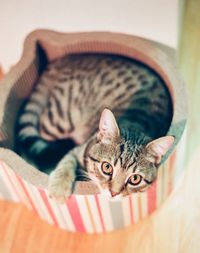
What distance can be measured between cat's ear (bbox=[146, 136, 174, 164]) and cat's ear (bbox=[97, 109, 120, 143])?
0.11m

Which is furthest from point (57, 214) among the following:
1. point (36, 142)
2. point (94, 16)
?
point (94, 16)

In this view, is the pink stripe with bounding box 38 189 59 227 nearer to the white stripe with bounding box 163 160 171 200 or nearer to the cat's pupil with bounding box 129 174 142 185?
the cat's pupil with bounding box 129 174 142 185

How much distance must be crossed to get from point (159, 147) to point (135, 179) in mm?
133

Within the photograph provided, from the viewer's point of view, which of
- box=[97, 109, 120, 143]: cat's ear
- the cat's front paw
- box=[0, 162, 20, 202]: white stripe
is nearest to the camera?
box=[97, 109, 120, 143]: cat's ear

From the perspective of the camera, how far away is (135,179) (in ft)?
4.54

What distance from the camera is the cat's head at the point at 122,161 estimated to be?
1355mm

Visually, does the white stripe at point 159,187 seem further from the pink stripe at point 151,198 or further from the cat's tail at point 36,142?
the cat's tail at point 36,142

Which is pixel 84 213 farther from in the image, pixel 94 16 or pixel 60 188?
pixel 94 16

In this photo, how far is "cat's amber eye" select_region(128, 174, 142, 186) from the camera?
Result: 137 cm

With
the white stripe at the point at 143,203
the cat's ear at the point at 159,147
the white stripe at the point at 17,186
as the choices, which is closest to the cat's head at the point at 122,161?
the cat's ear at the point at 159,147

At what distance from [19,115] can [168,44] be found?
2.28 feet

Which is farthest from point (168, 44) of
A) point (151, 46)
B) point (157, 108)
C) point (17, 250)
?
point (17, 250)

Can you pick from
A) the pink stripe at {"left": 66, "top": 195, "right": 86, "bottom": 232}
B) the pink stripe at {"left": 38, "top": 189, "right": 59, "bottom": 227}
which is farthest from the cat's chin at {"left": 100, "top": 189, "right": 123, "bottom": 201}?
the pink stripe at {"left": 38, "top": 189, "right": 59, "bottom": 227}

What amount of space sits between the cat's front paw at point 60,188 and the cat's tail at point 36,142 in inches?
8.5
